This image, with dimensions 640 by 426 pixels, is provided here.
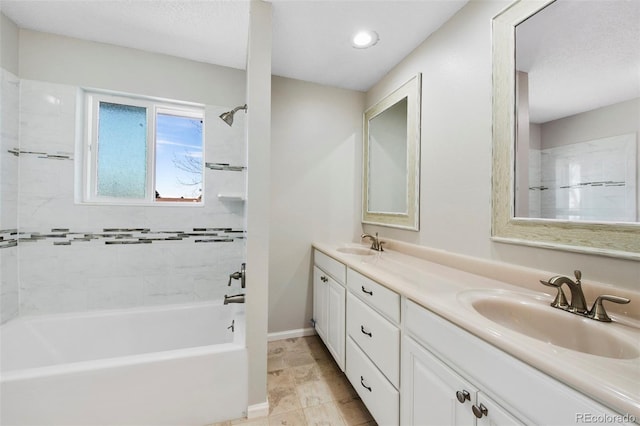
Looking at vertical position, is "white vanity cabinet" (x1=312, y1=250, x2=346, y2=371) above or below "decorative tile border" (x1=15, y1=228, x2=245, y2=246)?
below

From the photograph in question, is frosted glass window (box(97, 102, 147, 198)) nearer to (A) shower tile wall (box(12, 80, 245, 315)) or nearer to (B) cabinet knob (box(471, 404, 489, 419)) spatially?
(A) shower tile wall (box(12, 80, 245, 315))

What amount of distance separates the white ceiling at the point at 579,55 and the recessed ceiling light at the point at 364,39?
0.88m

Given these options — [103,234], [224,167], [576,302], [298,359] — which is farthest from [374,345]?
[103,234]

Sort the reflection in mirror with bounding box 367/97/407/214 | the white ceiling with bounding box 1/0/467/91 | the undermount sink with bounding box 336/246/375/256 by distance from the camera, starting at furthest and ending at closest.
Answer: the undermount sink with bounding box 336/246/375/256
the reflection in mirror with bounding box 367/97/407/214
the white ceiling with bounding box 1/0/467/91

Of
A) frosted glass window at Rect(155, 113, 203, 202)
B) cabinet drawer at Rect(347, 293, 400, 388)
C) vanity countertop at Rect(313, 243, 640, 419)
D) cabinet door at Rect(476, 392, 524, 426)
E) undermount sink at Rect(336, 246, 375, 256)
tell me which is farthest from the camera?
frosted glass window at Rect(155, 113, 203, 202)

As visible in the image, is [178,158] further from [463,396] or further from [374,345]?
[463,396]

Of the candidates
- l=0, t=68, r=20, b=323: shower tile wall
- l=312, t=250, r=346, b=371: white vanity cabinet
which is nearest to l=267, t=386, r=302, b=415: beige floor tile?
l=312, t=250, r=346, b=371: white vanity cabinet

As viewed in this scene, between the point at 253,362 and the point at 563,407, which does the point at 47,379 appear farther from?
the point at 563,407

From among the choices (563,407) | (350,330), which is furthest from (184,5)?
(563,407)

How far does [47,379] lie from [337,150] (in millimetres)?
2435

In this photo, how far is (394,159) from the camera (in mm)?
2164

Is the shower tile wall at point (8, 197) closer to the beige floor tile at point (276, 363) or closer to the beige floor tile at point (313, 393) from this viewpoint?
the beige floor tile at point (276, 363)

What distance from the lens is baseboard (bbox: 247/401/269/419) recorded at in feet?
4.86

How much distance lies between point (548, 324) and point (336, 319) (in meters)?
1.23
